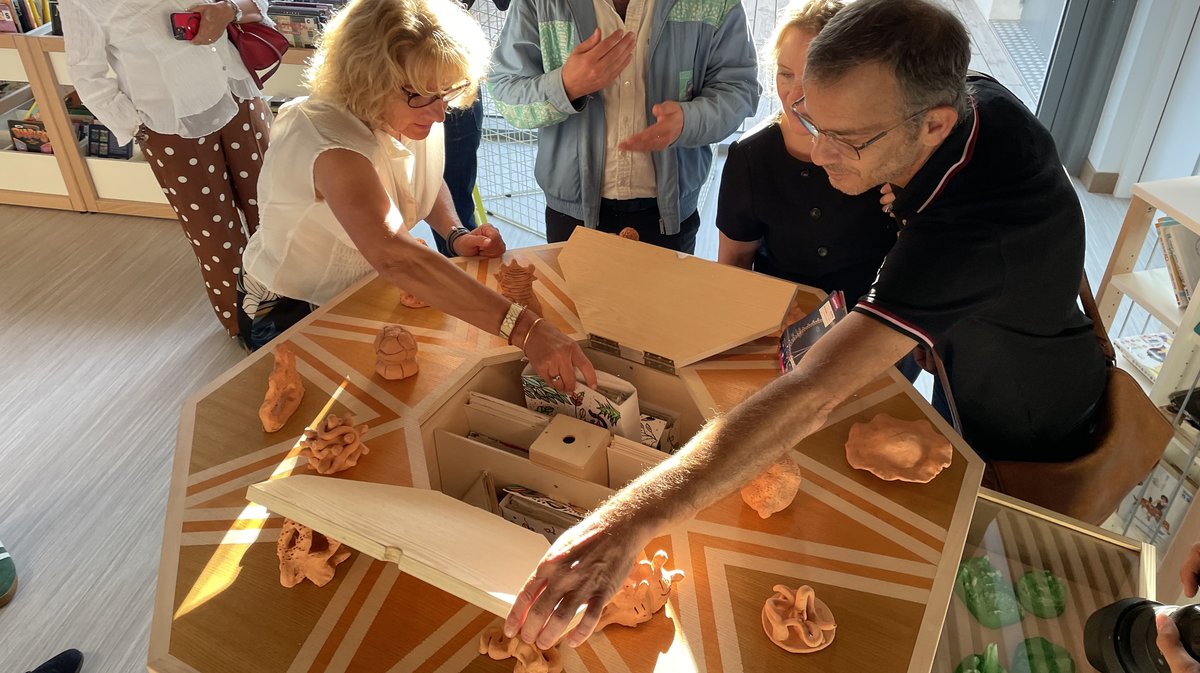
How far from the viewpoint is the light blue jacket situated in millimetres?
2387

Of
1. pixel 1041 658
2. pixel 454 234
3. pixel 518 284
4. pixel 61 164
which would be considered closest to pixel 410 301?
pixel 518 284

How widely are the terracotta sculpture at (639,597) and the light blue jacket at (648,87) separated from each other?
1.45m

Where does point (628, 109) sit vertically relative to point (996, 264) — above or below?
below

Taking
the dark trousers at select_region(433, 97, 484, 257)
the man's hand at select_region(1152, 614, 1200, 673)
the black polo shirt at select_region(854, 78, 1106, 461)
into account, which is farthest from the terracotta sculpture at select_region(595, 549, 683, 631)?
the dark trousers at select_region(433, 97, 484, 257)

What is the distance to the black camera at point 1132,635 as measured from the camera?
1.08 meters

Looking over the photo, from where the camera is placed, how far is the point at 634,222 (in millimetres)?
2707

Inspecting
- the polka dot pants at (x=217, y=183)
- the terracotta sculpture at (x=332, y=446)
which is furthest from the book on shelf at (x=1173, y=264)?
the polka dot pants at (x=217, y=183)

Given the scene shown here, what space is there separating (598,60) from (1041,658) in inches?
67.4

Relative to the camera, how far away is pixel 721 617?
139 centimetres

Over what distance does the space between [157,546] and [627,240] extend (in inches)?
76.3

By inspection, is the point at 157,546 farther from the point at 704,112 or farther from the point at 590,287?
the point at 704,112

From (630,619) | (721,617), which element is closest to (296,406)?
(630,619)

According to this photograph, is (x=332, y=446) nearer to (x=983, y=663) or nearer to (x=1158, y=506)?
(x=983, y=663)

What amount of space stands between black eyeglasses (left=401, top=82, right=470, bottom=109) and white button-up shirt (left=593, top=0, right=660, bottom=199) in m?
0.52
